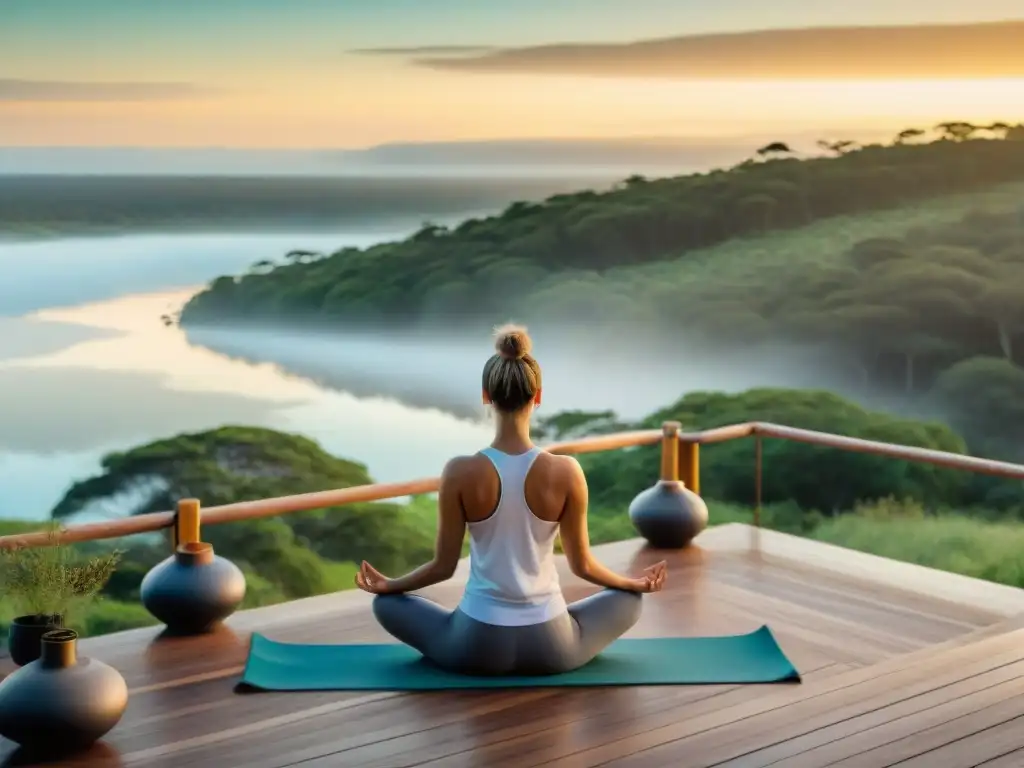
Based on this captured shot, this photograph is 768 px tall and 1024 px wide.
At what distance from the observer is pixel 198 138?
33.3ft

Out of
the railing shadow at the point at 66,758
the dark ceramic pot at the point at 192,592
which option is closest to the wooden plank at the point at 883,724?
the railing shadow at the point at 66,758

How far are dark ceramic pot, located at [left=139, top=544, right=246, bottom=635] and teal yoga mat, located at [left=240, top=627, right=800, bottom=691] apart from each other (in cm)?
17

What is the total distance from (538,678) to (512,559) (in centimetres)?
31

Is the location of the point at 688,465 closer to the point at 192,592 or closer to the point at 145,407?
the point at 192,592

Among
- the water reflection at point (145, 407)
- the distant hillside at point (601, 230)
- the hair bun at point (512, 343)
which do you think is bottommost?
the water reflection at point (145, 407)

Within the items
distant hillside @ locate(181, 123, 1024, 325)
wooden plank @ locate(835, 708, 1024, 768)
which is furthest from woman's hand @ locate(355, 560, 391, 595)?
distant hillside @ locate(181, 123, 1024, 325)

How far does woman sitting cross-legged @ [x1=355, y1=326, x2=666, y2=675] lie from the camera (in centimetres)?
332

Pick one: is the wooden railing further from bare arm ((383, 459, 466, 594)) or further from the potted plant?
bare arm ((383, 459, 466, 594))

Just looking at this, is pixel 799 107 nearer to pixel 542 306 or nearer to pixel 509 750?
pixel 542 306

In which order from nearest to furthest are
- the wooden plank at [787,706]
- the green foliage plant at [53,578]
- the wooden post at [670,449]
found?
the wooden plank at [787,706] → the green foliage plant at [53,578] → the wooden post at [670,449]

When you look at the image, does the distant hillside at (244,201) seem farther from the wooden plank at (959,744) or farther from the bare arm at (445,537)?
the wooden plank at (959,744)

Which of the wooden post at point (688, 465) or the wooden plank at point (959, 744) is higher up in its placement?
the wooden post at point (688, 465)

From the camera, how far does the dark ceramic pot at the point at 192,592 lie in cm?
385

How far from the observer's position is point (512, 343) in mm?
3322
